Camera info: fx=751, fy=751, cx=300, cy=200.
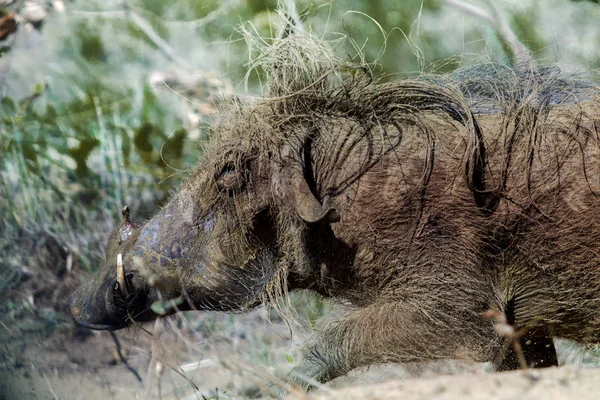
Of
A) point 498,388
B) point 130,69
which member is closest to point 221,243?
point 498,388

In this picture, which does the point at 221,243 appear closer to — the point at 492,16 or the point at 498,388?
the point at 498,388

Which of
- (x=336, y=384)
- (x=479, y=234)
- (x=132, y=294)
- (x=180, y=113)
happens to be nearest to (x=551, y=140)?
(x=479, y=234)

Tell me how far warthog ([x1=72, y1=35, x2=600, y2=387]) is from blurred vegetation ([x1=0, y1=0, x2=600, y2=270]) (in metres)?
1.71

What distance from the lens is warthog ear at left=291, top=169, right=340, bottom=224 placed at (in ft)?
7.66

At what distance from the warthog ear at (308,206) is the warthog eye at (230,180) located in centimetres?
23

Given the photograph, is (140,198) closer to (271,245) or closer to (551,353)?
(271,245)

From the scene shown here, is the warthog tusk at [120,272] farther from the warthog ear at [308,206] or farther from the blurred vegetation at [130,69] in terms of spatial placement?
the blurred vegetation at [130,69]

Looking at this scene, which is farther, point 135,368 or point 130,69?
point 130,69

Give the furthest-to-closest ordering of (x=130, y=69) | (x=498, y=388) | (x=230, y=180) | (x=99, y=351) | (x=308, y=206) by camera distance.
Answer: (x=130, y=69) < (x=99, y=351) < (x=230, y=180) < (x=308, y=206) < (x=498, y=388)

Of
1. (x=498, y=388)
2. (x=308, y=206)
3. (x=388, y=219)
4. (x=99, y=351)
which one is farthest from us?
(x=99, y=351)

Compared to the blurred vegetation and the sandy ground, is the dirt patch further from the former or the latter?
the blurred vegetation

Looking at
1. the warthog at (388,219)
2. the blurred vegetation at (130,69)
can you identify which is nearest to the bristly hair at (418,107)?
the warthog at (388,219)

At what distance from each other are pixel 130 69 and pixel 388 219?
2.84 meters

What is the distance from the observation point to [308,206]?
94.9 inches
